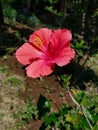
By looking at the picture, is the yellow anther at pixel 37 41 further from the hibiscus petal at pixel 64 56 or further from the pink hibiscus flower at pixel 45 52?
the hibiscus petal at pixel 64 56

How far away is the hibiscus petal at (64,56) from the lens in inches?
58.6

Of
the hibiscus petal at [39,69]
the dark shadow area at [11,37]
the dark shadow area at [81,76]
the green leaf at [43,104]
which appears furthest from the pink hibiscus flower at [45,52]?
the dark shadow area at [11,37]

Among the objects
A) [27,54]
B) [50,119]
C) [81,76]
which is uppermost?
[27,54]

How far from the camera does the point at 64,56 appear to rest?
4.98ft

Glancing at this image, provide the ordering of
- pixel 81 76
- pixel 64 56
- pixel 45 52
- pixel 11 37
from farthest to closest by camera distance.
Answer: pixel 11 37, pixel 81 76, pixel 45 52, pixel 64 56

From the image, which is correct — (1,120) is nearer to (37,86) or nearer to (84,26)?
(37,86)

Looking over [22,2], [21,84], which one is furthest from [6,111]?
[22,2]

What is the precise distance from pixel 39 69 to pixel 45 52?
127 millimetres

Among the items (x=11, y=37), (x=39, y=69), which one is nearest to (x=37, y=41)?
(x=39, y=69)

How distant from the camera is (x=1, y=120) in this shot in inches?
250

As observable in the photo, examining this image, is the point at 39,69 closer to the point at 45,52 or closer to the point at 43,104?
the point at 45,52

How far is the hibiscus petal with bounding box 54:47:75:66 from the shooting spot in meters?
1.49

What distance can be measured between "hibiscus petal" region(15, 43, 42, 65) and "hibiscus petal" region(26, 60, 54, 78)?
33mm

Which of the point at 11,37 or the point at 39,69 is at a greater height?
the point at 39,69
